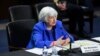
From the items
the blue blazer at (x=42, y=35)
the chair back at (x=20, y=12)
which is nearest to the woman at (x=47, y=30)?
the blue blazer at (x=42, y=35)

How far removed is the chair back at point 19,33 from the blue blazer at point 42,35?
26 centimetres

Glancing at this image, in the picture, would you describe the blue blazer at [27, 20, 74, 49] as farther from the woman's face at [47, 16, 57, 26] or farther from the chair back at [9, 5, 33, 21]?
the chair back at [9, 5, 33, 21]

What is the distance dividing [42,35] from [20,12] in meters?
1.80

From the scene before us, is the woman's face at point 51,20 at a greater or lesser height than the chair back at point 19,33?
greater

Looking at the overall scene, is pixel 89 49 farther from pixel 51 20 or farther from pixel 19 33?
pixel 19 33

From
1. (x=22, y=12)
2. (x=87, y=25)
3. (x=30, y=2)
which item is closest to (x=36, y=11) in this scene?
(x=22, y=12)

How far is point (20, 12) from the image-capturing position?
5.69m

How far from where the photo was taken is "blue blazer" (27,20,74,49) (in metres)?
3.80

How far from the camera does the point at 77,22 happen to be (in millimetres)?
7844

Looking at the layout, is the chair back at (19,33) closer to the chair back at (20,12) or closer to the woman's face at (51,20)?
the woman's face at (51,20)

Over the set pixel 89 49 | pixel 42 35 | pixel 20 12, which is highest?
pixel 89 49

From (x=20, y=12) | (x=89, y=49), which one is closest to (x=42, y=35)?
(x=89, y=49)

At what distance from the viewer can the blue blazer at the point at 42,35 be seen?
3796mm

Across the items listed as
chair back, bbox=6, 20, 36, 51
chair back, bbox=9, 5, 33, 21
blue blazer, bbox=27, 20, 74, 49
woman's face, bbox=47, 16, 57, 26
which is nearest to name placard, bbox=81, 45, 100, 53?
blue blazer, bbox=27, 20, 74, 49
